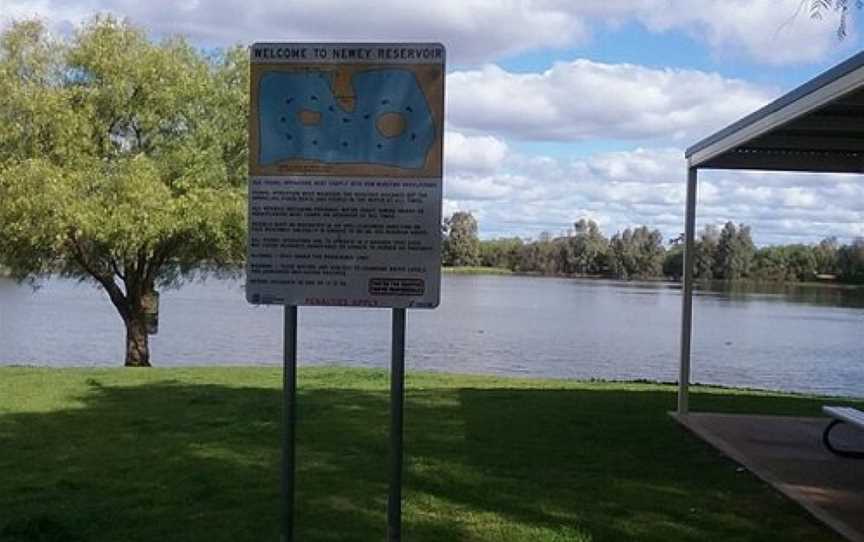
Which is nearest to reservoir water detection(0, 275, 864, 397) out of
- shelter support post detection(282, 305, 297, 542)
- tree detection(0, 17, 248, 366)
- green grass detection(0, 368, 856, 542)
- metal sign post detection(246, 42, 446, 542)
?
tree detection(0, 17, 248, 366)

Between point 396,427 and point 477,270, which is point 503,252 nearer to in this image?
point 477,270

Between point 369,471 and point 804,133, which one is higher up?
point 804,133

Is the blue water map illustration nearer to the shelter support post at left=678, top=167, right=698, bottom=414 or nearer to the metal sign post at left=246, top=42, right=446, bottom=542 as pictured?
the metal sign post at left=246, top=42, right=446, bottom=542

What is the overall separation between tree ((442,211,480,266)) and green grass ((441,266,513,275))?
1.30m

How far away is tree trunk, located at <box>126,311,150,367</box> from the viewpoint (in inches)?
866

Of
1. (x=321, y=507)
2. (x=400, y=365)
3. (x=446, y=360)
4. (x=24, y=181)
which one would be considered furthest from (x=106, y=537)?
(x=446, y=360)

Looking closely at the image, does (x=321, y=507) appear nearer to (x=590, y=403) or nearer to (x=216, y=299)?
(x=590, y=403)

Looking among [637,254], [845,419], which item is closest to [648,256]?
[637,254]

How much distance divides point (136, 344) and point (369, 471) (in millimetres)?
15540

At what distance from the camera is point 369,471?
Result: 25.1 ft

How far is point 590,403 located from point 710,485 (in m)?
4.38

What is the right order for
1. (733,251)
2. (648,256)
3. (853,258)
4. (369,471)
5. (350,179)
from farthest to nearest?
(648,256) < (733,251) < (853,258) < (369,471) < (350,179)

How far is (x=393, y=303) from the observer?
4.62 m

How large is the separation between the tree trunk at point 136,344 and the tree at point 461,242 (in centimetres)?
2928
